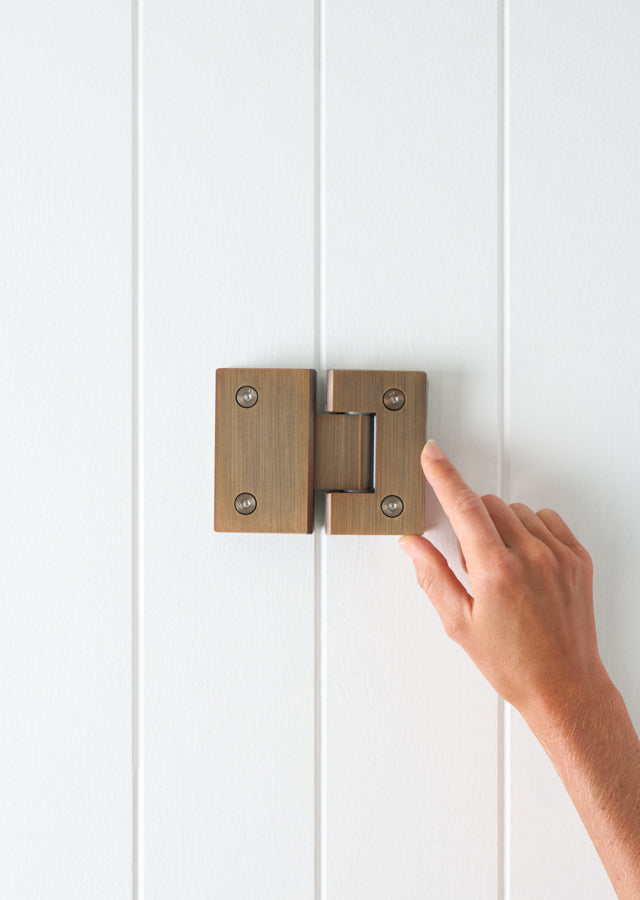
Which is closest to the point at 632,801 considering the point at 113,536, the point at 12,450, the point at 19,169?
the point at 113,536

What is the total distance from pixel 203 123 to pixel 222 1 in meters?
0.11

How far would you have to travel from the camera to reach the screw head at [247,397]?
603mm

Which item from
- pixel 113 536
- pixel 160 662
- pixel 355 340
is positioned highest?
pixel 355 340

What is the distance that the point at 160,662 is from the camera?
634mm

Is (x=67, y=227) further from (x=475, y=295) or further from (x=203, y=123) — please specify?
(x=475, y=295)

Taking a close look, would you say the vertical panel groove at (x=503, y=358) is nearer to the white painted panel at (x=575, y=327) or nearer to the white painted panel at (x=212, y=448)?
the white painted panel at (x=575, y=327)

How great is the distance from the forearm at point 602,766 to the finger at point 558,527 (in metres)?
0.12

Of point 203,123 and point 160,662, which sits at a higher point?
point 203,123

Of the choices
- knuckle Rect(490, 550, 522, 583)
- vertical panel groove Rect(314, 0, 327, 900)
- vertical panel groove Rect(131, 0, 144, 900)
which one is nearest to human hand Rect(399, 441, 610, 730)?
knuckle Rect(490, 550, 522, 583)

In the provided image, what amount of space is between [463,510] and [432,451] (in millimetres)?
61

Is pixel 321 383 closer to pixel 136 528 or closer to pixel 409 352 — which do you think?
pixel 409 352

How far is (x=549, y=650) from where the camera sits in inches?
21.6

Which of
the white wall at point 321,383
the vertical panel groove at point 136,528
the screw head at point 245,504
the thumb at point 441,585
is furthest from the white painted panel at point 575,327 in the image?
the vertical panel groove at point 136,528

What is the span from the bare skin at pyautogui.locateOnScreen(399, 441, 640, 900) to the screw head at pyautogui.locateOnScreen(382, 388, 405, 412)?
68mm
